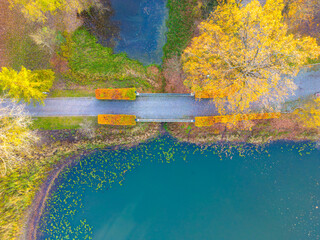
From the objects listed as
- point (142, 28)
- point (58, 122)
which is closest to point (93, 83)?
point (58, 122)

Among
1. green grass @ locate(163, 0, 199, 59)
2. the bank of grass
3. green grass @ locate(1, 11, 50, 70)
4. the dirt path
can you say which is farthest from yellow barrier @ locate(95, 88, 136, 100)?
the dirt path

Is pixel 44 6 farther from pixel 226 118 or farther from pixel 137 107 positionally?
pixel 226 118

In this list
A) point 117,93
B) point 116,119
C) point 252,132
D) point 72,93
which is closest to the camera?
point 117,93

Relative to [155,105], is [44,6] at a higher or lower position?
higher

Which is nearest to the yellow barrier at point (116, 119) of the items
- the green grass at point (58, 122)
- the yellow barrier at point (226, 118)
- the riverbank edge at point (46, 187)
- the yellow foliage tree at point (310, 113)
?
the green grass at point (58, 122)

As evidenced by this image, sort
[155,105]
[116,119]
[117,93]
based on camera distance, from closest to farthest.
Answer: [117,93], [116,119], [155,105]

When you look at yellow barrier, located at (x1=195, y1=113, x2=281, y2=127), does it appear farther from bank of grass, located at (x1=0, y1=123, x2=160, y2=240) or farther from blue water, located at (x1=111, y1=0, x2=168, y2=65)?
blue water, located at (x1=111, y1=0, x2=168, y2=65)

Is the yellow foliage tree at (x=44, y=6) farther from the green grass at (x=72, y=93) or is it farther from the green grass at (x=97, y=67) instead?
the green grass at (x=72, y=93)
